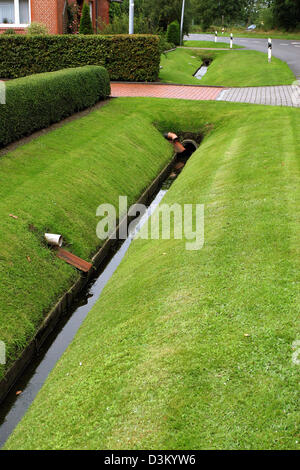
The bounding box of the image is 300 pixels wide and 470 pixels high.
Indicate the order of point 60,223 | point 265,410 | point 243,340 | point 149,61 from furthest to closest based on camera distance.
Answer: point 149,61, point 60,223, point 243,340, point 265,410

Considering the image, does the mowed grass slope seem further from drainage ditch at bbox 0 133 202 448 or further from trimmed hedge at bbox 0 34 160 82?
drainage ditch at bbox 0 133 202 448

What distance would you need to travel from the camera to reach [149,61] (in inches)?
893

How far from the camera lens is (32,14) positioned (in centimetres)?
2692

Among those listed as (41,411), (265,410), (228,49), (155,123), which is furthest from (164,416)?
(228,49)

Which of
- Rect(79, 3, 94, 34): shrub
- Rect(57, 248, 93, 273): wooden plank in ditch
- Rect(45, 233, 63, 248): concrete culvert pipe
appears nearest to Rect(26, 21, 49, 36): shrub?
Rect(79, 3, 94, 34): shrub

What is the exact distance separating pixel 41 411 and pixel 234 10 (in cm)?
7468

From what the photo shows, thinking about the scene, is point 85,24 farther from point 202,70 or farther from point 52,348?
point 52,348

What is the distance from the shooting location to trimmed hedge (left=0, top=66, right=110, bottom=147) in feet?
37.3

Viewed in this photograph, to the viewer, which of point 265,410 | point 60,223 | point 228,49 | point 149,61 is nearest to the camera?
point 265,410

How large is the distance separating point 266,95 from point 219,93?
201cm

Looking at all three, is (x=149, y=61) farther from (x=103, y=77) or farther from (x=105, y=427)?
(x=105, y=427)

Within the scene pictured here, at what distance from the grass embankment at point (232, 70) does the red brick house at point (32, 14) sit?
598 cm

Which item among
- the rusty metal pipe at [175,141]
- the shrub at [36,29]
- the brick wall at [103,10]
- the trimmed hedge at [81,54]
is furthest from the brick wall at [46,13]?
the rusty metal pipe at [175,141]

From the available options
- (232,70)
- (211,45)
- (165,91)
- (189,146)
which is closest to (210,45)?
(211,45)
